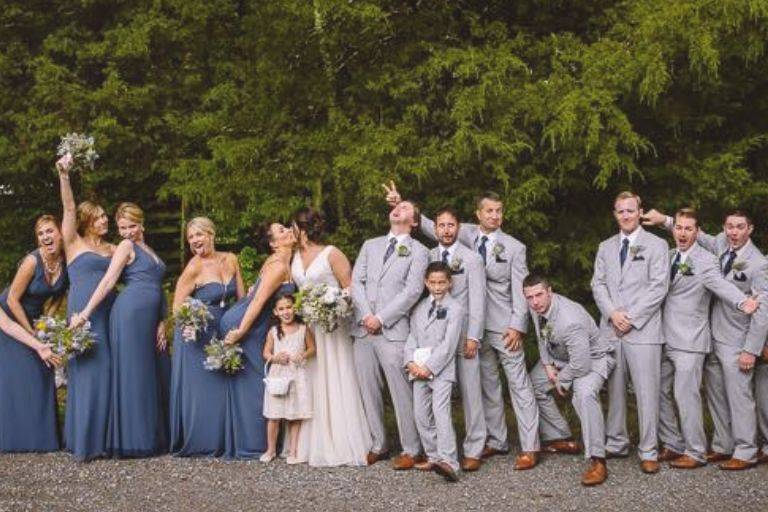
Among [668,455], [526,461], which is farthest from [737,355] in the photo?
[526,461]

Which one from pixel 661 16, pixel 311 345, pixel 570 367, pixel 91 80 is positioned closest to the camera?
pixel 570 367

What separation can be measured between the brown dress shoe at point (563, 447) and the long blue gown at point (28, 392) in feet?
12.7

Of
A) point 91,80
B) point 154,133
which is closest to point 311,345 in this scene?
point 154,133

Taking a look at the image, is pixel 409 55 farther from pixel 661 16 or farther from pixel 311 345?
pixel 311 345

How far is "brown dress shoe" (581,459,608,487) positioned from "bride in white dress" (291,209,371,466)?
1.64 meters

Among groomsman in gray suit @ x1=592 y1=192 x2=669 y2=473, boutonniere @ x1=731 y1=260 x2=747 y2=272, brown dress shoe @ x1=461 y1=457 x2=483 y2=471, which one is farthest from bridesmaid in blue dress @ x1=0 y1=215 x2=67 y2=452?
boutonniere @ x1=731 y1=260 x2=747 y2=272

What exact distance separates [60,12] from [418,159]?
6.59 meters

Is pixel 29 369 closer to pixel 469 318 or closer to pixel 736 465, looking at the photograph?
pixel 469 318

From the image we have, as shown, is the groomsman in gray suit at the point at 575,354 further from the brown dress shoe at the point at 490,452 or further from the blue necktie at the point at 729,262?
the blue necktie at the point at 729,262

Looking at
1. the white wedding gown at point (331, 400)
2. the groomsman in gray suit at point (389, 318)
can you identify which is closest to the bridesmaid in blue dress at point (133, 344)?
the white wedding gown at point (331, 400)

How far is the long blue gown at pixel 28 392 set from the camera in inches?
314

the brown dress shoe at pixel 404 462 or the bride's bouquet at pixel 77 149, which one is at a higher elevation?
the bride's bouquet at pixel 77 149

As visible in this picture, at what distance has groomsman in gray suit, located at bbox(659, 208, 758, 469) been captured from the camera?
22.9 feet

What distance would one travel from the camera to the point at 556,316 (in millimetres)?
7105
